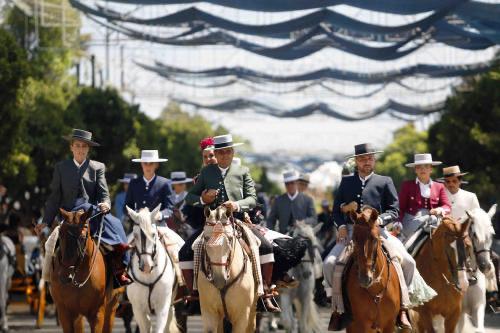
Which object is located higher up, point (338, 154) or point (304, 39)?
point (304, 39)

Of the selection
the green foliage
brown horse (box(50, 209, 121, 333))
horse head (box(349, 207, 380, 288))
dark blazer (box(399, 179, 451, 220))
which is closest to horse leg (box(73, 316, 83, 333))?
brown horse (box(50, 209, 121, 333))

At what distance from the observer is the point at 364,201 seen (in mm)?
16844

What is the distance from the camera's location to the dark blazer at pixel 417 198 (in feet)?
64.1

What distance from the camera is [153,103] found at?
84750mm

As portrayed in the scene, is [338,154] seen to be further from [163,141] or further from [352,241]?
[352,241]

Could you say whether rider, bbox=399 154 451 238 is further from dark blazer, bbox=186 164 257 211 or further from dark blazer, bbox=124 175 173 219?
dark blazer, bbox=186 164 257 211

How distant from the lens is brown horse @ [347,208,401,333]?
15.6 m

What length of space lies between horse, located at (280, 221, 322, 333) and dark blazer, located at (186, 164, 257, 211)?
670 centimetres

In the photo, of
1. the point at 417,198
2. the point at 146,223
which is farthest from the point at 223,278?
the point at 417,198

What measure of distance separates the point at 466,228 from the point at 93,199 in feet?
15.3

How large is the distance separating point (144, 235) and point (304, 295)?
6.70 metres

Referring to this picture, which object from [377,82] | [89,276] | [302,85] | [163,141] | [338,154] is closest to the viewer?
[89,276]

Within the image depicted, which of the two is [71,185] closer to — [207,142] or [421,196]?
[207,142]

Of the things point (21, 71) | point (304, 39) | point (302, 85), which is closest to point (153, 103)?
point (302, 85)
